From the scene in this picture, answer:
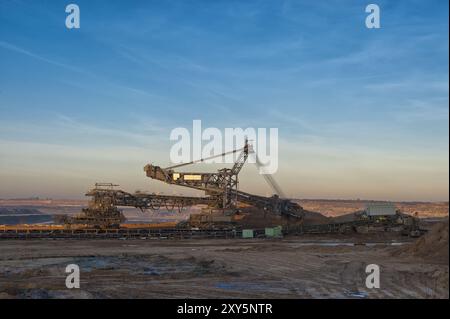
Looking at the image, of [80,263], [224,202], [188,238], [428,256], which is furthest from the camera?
[224,202]

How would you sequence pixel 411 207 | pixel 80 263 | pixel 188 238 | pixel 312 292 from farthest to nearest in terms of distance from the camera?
pixel 411 207 → pixel 188 238 → pixel 80 263 → pixel 312 292

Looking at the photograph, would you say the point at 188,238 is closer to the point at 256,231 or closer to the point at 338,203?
the point at 256,231

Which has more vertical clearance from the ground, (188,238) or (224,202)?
(224,202)

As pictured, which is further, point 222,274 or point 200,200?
point 200,200

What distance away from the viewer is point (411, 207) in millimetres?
181875

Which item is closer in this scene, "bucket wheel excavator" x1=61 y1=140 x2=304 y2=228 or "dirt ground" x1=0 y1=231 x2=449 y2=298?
"dirt ground" x1=0 y1=231 x2=449 y2=298

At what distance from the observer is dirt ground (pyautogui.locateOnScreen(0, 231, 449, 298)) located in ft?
56.4

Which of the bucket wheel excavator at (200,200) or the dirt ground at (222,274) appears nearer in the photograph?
the dirt ground at (222,274)

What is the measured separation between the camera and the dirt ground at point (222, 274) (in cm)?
1720

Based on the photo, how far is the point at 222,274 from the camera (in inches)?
869
